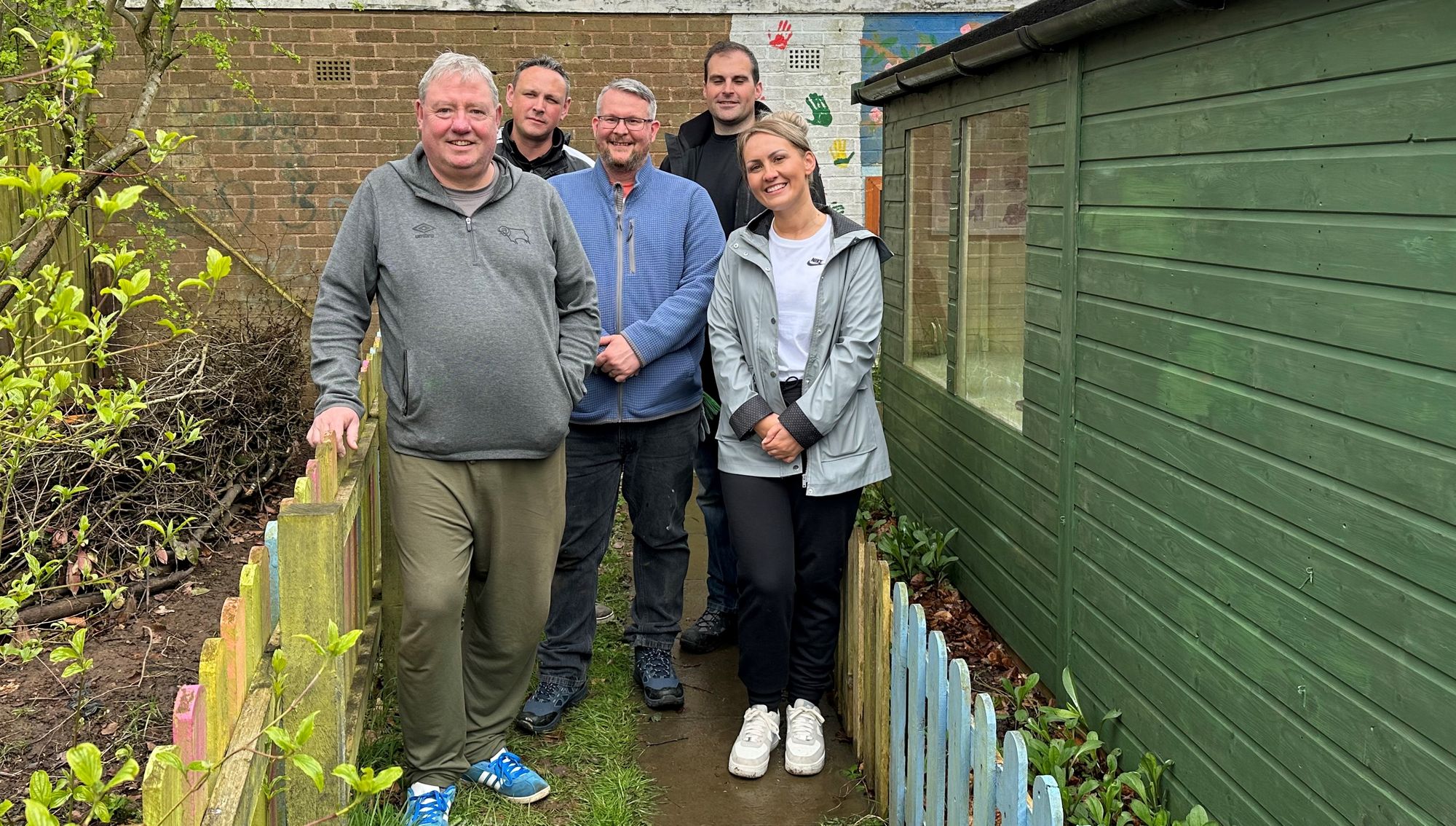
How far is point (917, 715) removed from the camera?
3602 millimetres

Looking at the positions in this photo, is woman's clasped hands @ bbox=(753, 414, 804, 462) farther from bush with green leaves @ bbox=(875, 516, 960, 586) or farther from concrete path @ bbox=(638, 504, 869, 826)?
bush with green leaves @ bbox=(875, 516, 960, 586)

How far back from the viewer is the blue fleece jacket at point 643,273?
15.0ft

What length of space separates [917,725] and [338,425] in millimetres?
1783

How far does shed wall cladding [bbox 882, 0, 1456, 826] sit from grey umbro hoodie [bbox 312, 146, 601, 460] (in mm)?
1737

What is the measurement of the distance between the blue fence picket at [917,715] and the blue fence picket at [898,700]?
11 centimetres

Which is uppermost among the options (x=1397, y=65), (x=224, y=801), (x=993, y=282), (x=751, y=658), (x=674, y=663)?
(x=1397, y=65)

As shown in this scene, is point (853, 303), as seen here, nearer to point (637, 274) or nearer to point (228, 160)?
point (637, 274)

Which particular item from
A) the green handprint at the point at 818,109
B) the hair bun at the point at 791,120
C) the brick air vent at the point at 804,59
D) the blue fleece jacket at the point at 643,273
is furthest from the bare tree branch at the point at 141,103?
the green handprint at the point at 818,109

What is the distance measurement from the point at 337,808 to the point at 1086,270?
2.75 metres

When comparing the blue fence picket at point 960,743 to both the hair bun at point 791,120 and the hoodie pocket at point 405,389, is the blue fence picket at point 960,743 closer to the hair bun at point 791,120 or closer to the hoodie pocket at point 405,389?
the hoodie pocket at point 405,389

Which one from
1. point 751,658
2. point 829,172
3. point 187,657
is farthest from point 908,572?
point 829,172

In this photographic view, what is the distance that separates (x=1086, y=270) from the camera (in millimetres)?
4227

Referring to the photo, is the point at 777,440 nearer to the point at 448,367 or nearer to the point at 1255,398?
the point at 448,367

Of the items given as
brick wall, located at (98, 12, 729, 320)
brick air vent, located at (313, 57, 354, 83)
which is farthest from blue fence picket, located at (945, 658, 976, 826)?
brick air vent, located at (313, 57, 354, 83)
